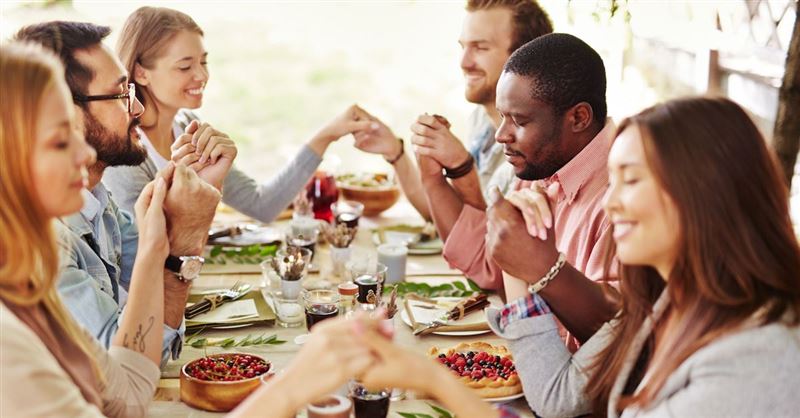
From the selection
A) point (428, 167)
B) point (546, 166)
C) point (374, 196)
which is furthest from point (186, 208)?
point (374, 196)

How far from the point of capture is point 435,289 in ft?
8.79

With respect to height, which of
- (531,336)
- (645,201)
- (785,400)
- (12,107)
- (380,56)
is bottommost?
(380,56)

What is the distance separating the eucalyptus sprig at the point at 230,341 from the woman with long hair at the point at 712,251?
39.4 inches

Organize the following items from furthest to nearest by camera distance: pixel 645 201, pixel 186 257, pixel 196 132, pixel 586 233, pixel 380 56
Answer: pixel 380 56 < pixel 196 132 < pixel 586 233 < pixel 186 257 < pixel 645 201

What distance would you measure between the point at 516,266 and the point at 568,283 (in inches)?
4.5

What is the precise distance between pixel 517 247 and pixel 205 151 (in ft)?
→ 3.81

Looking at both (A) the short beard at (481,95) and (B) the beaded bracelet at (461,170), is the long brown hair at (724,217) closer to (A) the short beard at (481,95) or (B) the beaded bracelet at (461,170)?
(B) the beaded bracelet at (461,170)

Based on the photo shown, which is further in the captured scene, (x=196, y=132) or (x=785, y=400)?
(x=196, y=132)

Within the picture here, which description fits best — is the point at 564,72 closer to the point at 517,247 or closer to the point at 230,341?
the point at 517,247

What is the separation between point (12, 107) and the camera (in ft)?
4.13

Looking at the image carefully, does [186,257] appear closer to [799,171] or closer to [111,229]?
[111,229]

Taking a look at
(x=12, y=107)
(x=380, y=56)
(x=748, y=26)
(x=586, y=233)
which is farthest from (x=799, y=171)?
(x=380, y=56)

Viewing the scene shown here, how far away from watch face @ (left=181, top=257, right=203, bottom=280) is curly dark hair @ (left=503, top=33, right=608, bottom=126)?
980mm

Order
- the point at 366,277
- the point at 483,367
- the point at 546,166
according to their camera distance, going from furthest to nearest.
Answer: the point at 366,277, the point at 546,166, the point at 483,367
